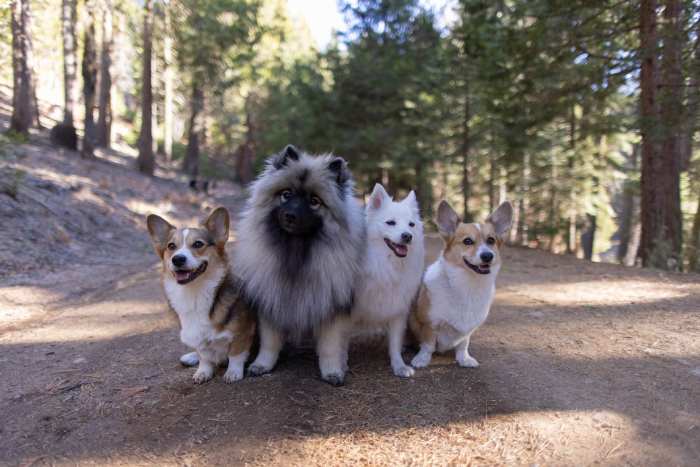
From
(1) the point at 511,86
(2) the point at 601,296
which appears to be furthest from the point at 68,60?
(2) the point at 601,296

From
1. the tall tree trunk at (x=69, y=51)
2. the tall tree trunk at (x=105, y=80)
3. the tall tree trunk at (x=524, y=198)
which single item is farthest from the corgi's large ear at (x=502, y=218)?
the tall tree trunk at (x=105, y=80)

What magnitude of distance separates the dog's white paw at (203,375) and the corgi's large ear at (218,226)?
3.49 ft

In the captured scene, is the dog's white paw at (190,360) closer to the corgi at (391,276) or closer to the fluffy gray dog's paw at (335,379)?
the fluffy gray dog's paw at (335,379)

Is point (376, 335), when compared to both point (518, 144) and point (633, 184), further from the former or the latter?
point (633, 184)

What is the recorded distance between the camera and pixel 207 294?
381cm

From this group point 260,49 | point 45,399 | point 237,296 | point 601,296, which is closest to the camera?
point 45,399

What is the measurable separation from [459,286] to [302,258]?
1.43 m

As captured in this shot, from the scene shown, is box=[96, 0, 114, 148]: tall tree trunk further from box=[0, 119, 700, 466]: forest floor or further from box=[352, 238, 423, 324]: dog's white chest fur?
box=[352, 238, 423, 324]: dog's white chest fur

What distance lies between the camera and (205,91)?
25953 mm

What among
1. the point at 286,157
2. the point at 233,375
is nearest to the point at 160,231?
the point at 286,157

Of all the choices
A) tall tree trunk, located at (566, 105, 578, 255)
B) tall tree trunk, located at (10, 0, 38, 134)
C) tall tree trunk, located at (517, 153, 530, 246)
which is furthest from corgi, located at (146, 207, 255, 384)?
tall tree trunk, located at (10, 0, 38, 134)

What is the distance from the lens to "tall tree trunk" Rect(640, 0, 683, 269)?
28.0ft

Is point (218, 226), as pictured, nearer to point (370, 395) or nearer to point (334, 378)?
point (334, 378)

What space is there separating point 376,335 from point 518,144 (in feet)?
31.9
